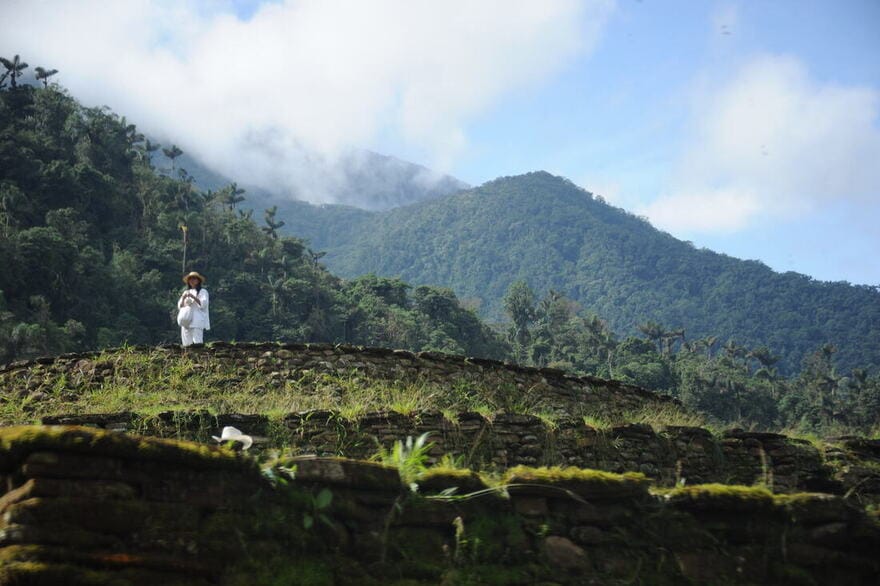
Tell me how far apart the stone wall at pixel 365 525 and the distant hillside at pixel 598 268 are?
109858 mm

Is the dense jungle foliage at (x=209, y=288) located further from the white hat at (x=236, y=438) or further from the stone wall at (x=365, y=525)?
the stone wall at (x=365, y=525)

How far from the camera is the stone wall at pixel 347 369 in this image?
43.2 ft

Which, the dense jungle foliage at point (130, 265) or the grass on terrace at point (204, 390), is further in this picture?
the dense jungle foliage at point (130, 265)

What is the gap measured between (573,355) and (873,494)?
63.3m

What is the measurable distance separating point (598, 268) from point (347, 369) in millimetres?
148528

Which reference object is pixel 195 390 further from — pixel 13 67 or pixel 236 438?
pixel 13 67

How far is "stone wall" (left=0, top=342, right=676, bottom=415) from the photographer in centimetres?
1316

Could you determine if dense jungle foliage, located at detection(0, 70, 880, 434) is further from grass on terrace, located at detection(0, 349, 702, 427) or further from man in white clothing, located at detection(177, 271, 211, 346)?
grass on terrace, located at detection(0, 349, 702, 427)

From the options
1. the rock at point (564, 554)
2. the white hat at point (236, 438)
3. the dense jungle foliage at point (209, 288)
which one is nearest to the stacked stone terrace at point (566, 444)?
the white hat at point (236, 438)

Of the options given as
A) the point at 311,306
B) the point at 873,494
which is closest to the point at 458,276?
the point at 311,306

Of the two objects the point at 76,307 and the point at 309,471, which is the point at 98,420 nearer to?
the point at 309,471

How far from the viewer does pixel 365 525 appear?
391cm

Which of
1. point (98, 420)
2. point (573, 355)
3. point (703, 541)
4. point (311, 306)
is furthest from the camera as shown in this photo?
point (573, 355)

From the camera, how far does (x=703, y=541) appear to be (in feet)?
13.8
